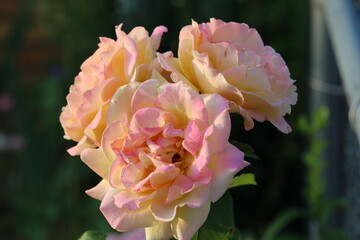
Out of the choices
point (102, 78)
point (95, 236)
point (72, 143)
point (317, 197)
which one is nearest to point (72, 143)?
point (72, 143)

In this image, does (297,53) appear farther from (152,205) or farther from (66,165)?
(152,205)

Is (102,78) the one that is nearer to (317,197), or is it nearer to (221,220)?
(221,220)

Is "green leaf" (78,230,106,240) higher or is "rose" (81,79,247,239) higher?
"rose" (81,79,247,239)

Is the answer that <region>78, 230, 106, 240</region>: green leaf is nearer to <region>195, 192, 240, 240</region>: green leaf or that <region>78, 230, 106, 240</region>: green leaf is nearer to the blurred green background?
<region>195, 192, 240, 240</region>: green leaf

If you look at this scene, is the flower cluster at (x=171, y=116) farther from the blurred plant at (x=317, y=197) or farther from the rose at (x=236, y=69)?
the blurred plant at (x=317, y=197)

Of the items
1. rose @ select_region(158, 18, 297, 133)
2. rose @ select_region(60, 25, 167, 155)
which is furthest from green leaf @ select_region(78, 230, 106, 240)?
rose @ select_region(158, 18, 297, 133)

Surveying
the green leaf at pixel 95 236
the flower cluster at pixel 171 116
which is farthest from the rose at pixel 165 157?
the green leaf at pixel 95 236
